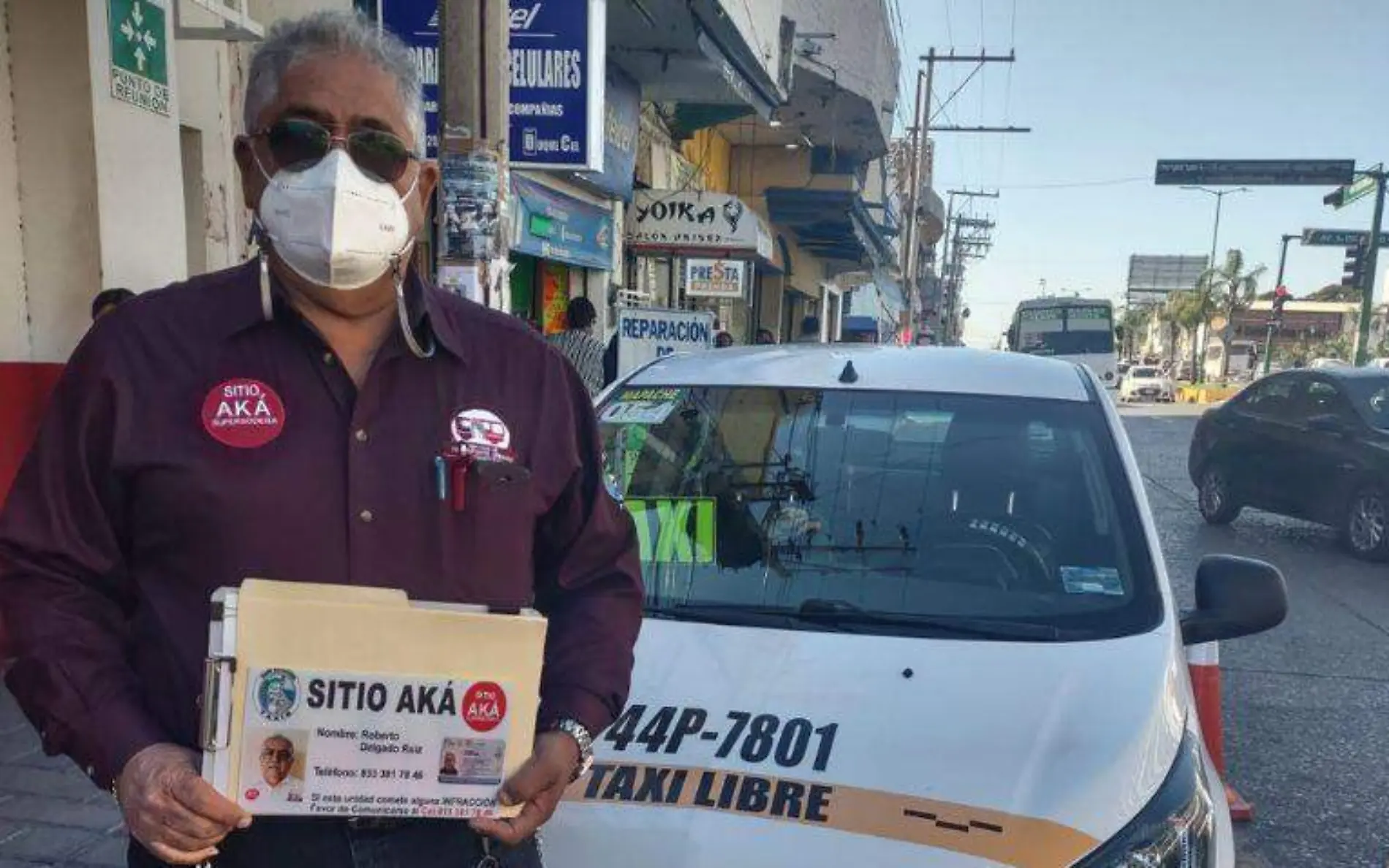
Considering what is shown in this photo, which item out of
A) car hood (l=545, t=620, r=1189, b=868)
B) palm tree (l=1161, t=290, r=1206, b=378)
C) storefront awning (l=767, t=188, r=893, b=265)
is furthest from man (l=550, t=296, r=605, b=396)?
palm tree (l=1161, t=290, r=1206, b=378)

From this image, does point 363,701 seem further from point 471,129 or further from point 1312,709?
point 1312,709

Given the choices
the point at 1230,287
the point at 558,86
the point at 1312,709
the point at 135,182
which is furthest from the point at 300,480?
the point at 1230,287

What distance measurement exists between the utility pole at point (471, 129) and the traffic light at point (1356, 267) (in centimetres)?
2904

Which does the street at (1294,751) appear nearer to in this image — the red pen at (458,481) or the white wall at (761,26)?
the red pen at (458,481)

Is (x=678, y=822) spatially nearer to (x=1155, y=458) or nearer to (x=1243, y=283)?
(x=1155, y=458)

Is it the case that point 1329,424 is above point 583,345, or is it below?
below

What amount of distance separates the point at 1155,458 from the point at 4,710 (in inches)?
612

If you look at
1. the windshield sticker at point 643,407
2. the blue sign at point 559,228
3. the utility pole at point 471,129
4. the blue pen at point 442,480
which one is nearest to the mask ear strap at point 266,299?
the blue pen at point 442,480

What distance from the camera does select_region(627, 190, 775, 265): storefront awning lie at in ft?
38.1

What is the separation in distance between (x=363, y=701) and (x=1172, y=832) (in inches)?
57.0

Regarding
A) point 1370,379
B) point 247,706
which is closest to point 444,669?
point 247,706

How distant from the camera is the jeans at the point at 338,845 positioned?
4.51 feet

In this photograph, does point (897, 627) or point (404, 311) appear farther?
point (897, 627)

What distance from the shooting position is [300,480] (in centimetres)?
136
